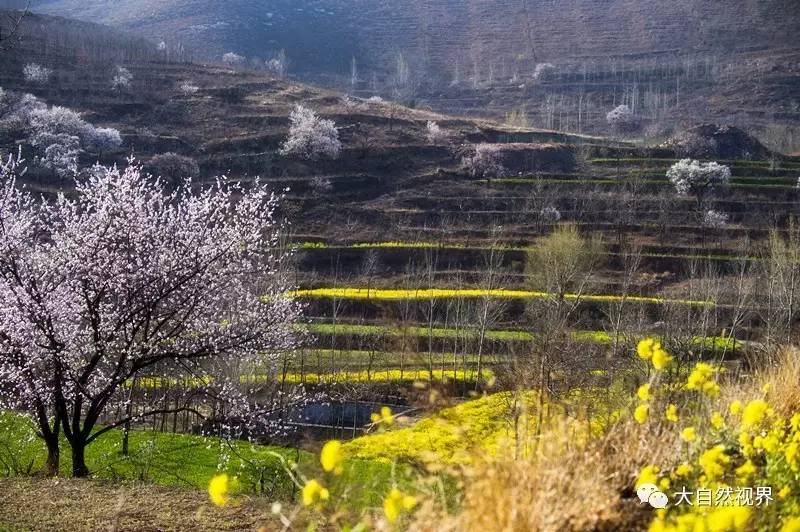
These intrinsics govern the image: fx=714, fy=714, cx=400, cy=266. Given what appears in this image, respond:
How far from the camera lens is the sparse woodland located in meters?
4.63

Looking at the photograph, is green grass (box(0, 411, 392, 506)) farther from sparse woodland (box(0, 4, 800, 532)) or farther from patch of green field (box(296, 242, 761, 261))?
patch of green field (box(296, 242, 761, 261))

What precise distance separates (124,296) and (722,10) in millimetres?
168592

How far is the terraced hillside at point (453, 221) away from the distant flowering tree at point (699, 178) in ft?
3.42

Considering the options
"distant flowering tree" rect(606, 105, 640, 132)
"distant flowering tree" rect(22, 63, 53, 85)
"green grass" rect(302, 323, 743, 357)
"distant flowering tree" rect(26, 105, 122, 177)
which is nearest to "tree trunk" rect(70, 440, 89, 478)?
"green grass" rect(302, 323, 743, 357)

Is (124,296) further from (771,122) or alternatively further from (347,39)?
(347,39)

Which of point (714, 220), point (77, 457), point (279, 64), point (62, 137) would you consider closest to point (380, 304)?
point (77, 457)

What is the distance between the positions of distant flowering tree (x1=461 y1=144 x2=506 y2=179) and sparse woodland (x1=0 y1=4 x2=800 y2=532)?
0.39m

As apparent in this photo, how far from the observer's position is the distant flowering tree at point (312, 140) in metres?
68.2

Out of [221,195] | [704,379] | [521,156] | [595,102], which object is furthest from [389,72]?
[704,379]

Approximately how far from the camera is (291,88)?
9219 centimetres

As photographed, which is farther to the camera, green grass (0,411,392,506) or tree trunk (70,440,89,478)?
green grass (0,411,392,506)

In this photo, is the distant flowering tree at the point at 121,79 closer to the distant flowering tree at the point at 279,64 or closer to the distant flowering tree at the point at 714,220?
the distant flowering tree at the point at 279,64

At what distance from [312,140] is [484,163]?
16691 mm

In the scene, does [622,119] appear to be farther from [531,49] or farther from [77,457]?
[77,457]
